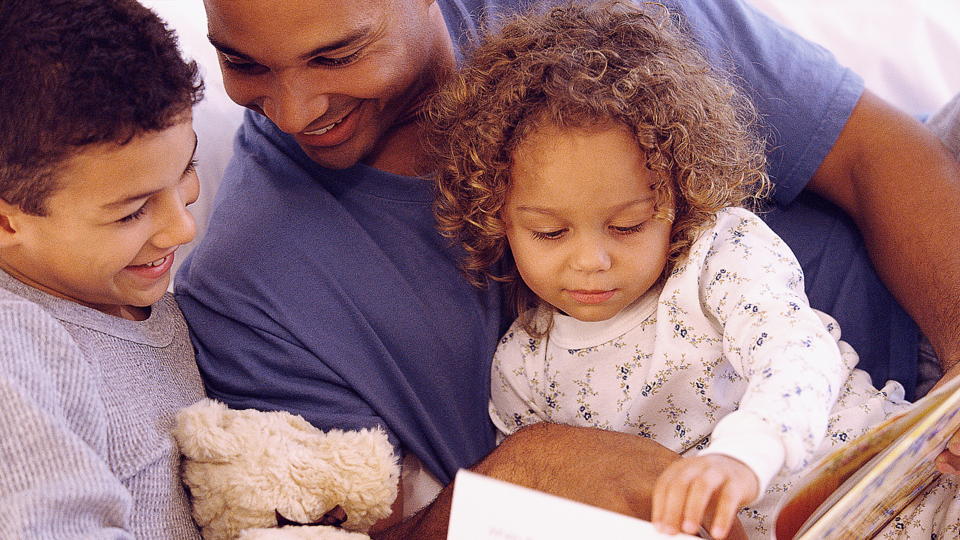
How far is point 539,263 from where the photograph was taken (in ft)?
4.02

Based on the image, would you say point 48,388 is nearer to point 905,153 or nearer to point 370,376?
point 370,376

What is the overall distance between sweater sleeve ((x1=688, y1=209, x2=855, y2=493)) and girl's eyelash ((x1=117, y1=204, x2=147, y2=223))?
68cm

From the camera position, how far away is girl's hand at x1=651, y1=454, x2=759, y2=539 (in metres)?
0.83

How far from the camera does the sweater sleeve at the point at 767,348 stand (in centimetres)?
91

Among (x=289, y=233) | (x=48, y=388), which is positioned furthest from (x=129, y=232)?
(x=289, y=233)

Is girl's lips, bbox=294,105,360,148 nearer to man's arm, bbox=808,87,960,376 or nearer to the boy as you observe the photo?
the boy

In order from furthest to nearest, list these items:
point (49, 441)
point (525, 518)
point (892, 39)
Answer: point (892, 39)
point (49, 441)
point (525, 518)

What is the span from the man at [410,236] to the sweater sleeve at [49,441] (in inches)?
11.8

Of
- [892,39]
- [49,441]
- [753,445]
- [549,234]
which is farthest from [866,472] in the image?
[892,39]

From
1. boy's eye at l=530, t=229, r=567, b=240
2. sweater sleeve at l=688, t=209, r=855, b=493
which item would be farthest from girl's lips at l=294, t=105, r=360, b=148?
sweater sleeve at l=688, t=209, r=855, b=493

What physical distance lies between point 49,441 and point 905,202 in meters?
1.25

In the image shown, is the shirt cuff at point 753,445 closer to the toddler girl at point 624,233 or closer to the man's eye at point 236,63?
the toddler girl at point 624,233

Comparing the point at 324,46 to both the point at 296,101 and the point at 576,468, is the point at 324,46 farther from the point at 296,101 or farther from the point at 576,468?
the point at 576,468

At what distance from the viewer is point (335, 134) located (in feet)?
4.47
